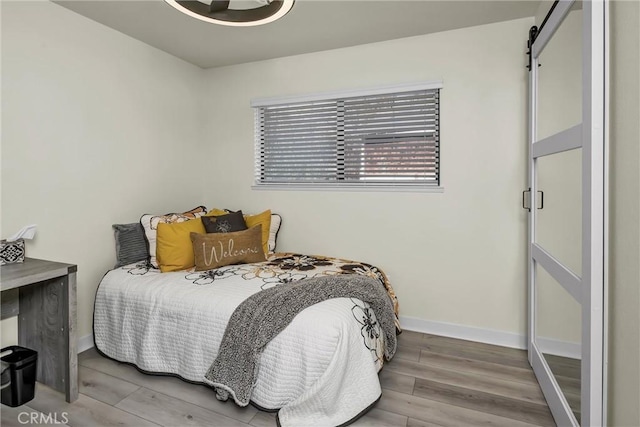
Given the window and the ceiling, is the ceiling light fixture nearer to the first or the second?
the ceiling

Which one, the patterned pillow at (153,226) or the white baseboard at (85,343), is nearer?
the white baseboard at (85,343)

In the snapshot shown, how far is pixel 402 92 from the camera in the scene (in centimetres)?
289

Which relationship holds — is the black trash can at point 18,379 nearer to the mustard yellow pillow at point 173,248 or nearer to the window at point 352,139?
the mustard yellow pillow at point 173,248

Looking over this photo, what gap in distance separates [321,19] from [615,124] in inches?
78.4

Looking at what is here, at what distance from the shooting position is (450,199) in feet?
9.17

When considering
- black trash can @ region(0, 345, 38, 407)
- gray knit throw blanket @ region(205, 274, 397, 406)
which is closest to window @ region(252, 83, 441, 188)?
gray knit throw blanket @ region(205, 274, 397, 406)

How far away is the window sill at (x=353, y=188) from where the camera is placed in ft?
9.38

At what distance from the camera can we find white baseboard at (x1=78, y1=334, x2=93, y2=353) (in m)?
2.55

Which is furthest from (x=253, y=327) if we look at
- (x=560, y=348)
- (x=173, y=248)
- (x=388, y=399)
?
(x=560, y=348)

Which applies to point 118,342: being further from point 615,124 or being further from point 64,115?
point 615,124

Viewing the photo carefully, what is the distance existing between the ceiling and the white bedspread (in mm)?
1826

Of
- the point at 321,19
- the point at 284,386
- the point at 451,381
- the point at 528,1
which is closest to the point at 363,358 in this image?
the point at 284,386

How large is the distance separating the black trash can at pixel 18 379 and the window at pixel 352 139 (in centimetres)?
219

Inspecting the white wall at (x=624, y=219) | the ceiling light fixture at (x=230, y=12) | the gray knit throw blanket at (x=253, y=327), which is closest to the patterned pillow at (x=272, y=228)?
the gray knit throw blanket at (x=253, y=327)
